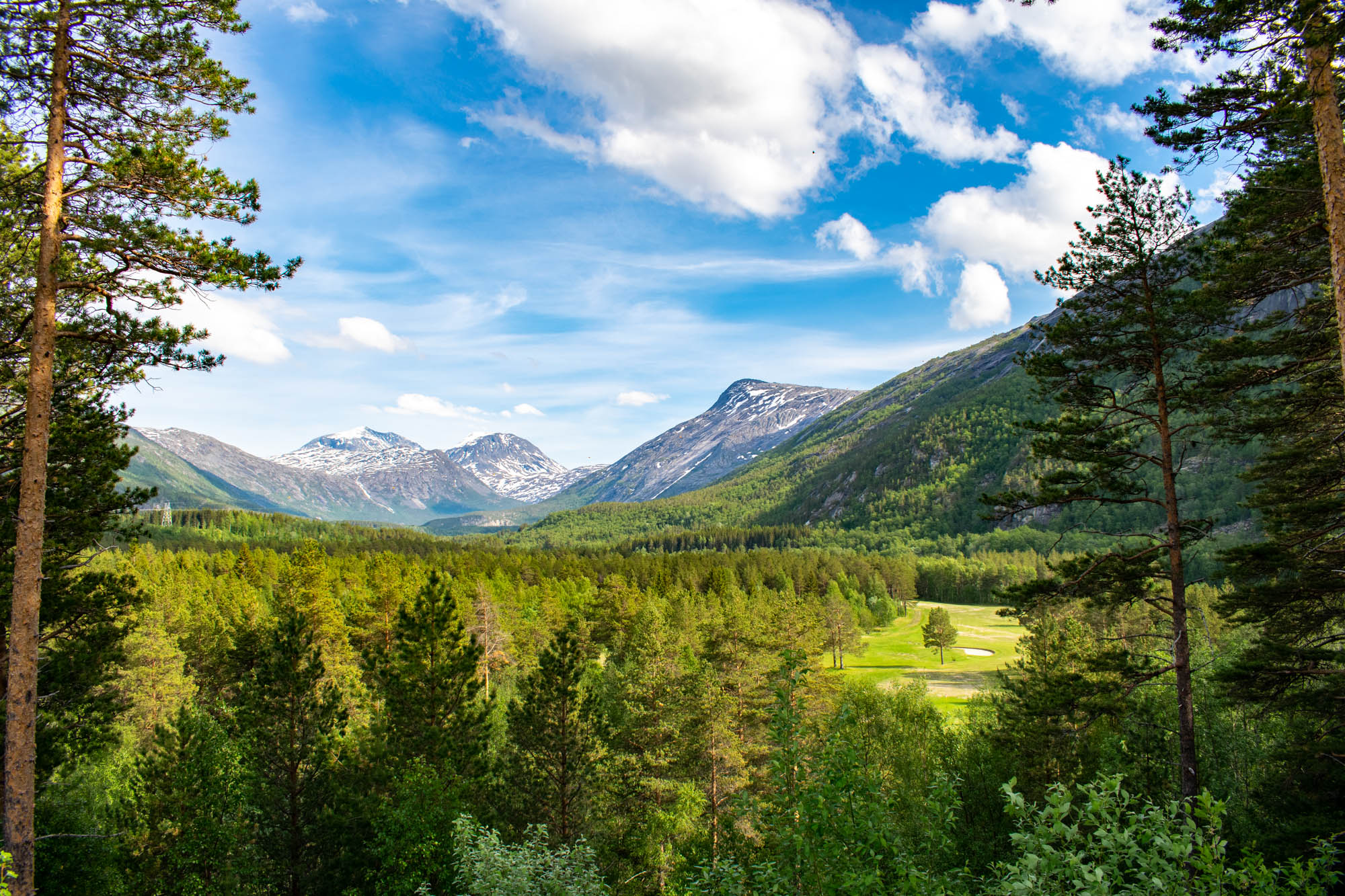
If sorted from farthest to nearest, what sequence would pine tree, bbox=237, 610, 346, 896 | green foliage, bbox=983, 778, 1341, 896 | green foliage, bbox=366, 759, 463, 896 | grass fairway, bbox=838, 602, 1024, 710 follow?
grass fairway, bbox=838, 602, 1024, 710, pine tree, bbox=237, 610, 346, 896, green foliage, bbox=366, 759, 463, 896, green foliage, bbox=983, 778, 1341, 896

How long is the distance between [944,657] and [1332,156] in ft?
252

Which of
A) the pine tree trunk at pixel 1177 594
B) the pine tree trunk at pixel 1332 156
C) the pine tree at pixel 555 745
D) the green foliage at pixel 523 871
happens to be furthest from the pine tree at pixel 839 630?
the pine tree trunk at pixel 1332 156

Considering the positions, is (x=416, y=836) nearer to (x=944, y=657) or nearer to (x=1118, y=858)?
(x=1118, y=858)

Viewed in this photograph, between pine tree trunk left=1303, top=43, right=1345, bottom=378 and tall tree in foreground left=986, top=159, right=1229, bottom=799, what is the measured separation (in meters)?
4.80

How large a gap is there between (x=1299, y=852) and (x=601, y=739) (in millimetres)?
19619

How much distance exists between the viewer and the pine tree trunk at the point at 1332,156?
819 centimetres

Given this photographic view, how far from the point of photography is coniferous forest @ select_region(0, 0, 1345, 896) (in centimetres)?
852

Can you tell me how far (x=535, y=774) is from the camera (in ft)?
75.3

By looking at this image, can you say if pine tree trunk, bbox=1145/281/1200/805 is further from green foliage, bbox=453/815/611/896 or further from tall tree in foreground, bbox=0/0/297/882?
tall tree in foreground, bbox=0/0/297/882

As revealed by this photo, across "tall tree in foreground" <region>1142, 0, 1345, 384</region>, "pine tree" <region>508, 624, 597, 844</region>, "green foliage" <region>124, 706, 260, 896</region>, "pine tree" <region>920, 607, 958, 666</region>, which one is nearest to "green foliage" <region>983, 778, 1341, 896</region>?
"tall tree in foreground" <region>1142, 0, 1345, 384</region>

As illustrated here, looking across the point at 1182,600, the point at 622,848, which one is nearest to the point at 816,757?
the point at 1182,600

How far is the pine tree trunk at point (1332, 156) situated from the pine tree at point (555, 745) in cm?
2185

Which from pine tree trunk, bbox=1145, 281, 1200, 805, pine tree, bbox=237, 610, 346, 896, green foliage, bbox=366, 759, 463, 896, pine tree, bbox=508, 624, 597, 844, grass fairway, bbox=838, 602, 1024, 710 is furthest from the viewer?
grass fairway, bbox=838, 602, 1024, 710

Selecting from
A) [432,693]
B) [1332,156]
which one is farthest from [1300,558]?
[432,693]
